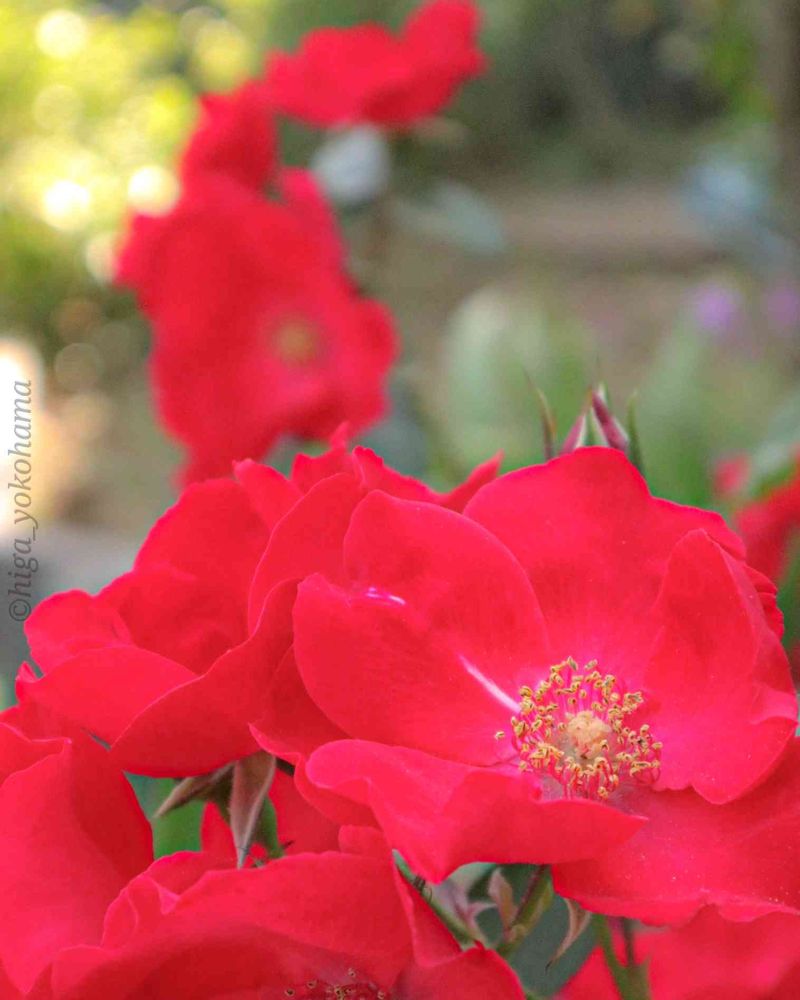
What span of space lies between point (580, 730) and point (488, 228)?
36.7 inches

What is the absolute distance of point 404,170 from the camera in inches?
45.9

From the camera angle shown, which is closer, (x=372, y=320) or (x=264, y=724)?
(x=264, y=724)

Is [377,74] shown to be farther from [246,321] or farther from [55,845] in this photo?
[55,845]

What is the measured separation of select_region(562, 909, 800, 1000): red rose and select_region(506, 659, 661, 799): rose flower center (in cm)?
5

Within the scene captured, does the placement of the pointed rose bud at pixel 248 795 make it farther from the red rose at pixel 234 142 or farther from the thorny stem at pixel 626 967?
the red rose at pixel 234 142

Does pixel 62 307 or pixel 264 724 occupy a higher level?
pixel 264 724

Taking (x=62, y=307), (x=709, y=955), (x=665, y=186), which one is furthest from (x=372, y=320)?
(x=665, y=186)

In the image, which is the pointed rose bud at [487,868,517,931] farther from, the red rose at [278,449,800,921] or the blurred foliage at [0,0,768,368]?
the blurred foliage at [0,0,768,368]

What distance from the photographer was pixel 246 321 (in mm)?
1065

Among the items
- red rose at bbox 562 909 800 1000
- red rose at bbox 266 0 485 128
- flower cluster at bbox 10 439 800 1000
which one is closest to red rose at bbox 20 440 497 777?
flower cluster at bbox 10 439 800 1000

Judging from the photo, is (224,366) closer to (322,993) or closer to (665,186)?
(322,993)

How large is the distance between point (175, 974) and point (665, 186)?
5022 mm

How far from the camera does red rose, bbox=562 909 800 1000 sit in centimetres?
36

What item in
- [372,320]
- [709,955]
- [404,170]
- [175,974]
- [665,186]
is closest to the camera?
[175,974]
